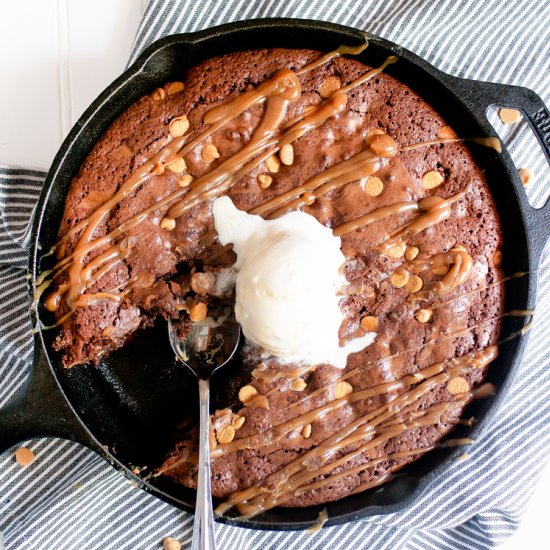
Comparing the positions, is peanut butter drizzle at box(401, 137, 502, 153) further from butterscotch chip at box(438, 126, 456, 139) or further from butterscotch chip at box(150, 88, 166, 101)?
butterscotch chip at box(150, 88, 166, 101)

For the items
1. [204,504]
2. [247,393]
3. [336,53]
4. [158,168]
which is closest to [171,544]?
[204,504]

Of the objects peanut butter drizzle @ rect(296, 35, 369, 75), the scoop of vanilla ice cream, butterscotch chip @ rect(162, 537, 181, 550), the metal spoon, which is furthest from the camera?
butterscotch chip @ rect(162, 537, 181, 550)

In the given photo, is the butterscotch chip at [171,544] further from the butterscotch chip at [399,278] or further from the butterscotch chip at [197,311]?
the butterscotch chip at [399,278]

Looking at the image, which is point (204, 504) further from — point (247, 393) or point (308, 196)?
point (308, 196)

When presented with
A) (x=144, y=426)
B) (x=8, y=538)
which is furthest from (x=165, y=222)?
(x=8, y=538)

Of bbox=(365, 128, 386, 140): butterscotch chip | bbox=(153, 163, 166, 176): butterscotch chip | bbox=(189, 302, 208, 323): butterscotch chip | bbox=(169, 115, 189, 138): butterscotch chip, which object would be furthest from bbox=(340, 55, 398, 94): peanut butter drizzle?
bbox=(189, 302, 208, 323): butterscotch chip
